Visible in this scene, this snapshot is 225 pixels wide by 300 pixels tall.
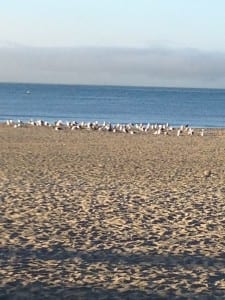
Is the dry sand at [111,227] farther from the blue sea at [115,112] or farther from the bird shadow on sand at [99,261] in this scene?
the blue sea at [115,112]

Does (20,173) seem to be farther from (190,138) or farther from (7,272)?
(190,138)

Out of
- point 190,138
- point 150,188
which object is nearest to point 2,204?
point 150,188

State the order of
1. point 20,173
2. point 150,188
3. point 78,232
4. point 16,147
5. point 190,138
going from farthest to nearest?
point 190,138
point 16,147
point 20,173
point 150,188
point 78,232

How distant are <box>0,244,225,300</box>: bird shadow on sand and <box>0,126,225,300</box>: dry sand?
0.01 m

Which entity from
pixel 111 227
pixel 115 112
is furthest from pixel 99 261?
pixel 115 112

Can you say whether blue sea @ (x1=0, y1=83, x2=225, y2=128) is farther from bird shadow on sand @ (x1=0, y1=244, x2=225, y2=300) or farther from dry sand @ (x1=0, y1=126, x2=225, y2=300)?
bird shadow on sand @ (x1=0, y1=244, x2=225, y2=300)

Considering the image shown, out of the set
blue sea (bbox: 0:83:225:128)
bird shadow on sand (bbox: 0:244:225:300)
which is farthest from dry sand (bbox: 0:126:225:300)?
blue sea (bbox: 0:83:225:128)

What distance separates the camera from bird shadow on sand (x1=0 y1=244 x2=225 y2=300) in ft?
26.2

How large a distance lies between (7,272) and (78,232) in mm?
2628

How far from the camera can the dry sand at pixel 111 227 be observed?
843 cm

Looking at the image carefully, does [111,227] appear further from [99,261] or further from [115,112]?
[115,112]

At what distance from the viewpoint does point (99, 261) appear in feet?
31.1

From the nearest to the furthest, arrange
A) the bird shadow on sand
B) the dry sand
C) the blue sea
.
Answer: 1. the bird shadow on sand
2. the dry sand
3. the blue sea

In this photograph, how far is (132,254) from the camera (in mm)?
9914
